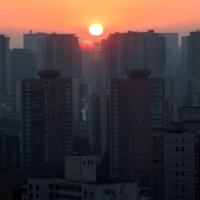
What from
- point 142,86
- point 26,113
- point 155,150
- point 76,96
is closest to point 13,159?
point 26,113

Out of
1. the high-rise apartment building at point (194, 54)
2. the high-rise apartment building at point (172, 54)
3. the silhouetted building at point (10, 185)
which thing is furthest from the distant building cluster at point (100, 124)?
the high-rise apartment building at point (172, 54)

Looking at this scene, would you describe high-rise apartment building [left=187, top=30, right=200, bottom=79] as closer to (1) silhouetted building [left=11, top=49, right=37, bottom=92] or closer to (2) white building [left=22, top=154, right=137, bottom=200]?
(1) silhouetted building [left=11, top=49, right=37, bottom=92]

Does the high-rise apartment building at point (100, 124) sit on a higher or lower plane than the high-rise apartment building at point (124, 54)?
lower

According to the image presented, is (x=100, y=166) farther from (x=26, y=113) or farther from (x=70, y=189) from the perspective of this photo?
(x=70, y=189)

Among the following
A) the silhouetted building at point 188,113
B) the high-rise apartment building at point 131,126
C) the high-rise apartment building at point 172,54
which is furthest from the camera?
the high-rise apartment building at point 172,54

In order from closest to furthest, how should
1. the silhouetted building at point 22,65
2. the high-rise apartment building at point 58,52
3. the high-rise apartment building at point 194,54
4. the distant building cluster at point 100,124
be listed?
the distant building cluster at point 100,124 < the high-rise apartment building at point 58,52 < the silhouetted building at point 22,65 < the high-rise apartment building at point 194,54

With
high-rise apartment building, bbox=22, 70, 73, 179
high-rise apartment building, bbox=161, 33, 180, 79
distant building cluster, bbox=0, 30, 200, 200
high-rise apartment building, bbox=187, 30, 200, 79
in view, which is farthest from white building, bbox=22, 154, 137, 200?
high-rise apartment building, bbox=161, 33, 180, 79

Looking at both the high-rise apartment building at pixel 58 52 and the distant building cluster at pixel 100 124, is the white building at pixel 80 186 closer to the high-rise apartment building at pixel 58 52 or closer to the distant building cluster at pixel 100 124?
the distant building cluster at pixel 100 124

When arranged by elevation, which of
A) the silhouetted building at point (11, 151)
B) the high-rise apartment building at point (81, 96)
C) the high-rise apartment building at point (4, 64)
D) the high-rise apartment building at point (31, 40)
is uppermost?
the high-rise apartment building at point (31, 40)
